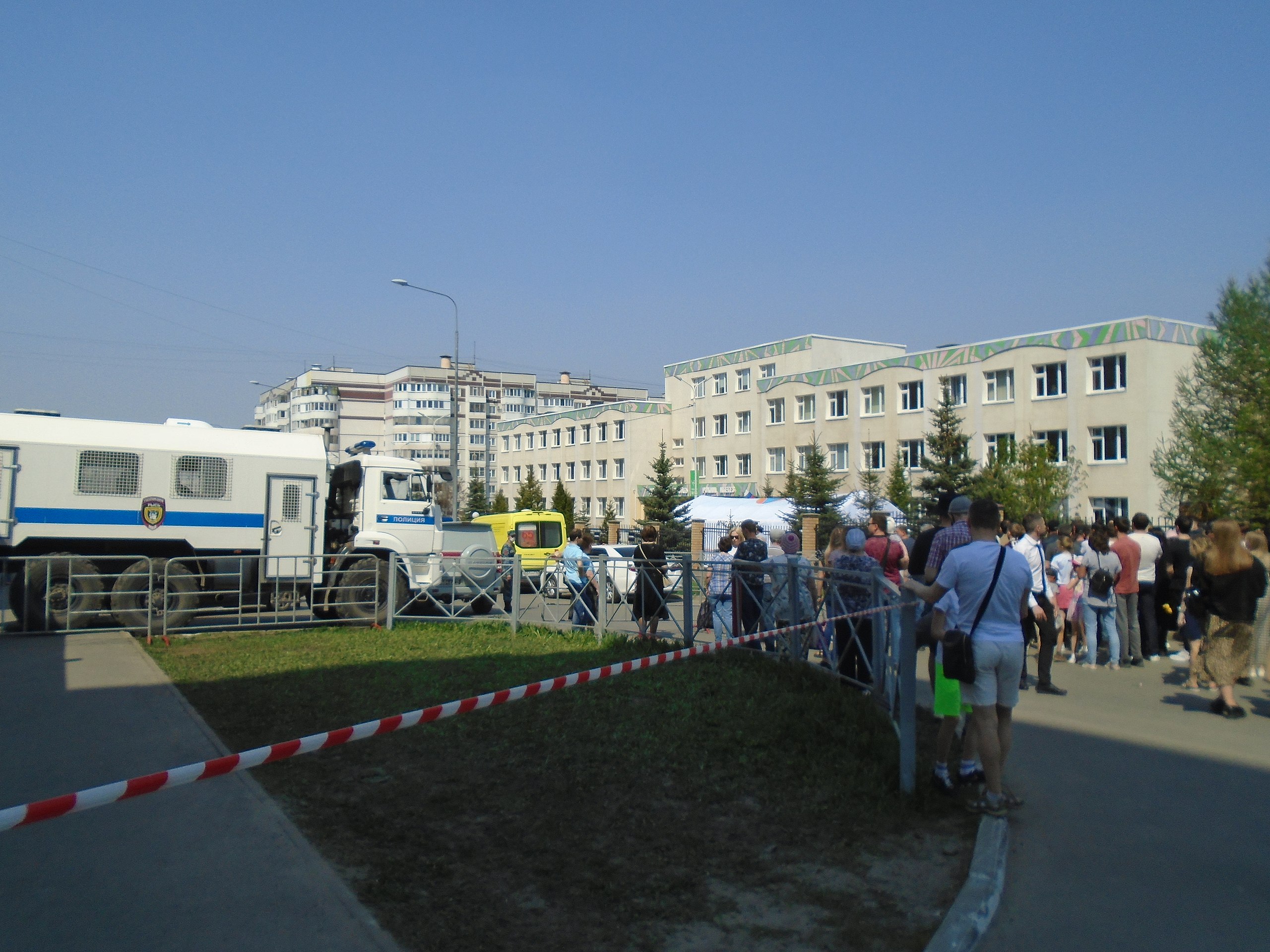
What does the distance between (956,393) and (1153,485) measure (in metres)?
11.0

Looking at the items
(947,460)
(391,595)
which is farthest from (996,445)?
(391,595)

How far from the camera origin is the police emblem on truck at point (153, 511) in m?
15.5

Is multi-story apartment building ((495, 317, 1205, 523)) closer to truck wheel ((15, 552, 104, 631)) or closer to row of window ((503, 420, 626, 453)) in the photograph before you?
row of window ((503, 420, 626, 453))

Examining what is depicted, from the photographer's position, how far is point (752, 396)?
62812mm

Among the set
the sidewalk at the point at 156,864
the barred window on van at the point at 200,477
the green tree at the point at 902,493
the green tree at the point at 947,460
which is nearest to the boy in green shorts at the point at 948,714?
the sidewalk at the point at 156,864

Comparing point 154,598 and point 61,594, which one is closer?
point 61,594

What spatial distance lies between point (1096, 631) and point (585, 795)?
8401mm

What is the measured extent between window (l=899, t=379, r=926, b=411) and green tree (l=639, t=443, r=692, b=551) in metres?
13.2

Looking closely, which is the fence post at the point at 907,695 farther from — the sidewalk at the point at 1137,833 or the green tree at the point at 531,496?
the green tree at the point at 531,496

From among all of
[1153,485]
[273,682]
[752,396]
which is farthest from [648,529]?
[752,396]

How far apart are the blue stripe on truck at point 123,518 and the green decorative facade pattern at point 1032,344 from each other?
36.8 meters

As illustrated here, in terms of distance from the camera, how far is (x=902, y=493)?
4631 cm

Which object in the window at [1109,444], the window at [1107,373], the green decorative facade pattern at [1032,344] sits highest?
the green decorative facade pattern at [1032,344]

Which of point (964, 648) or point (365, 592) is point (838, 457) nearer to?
point (365, 592)
